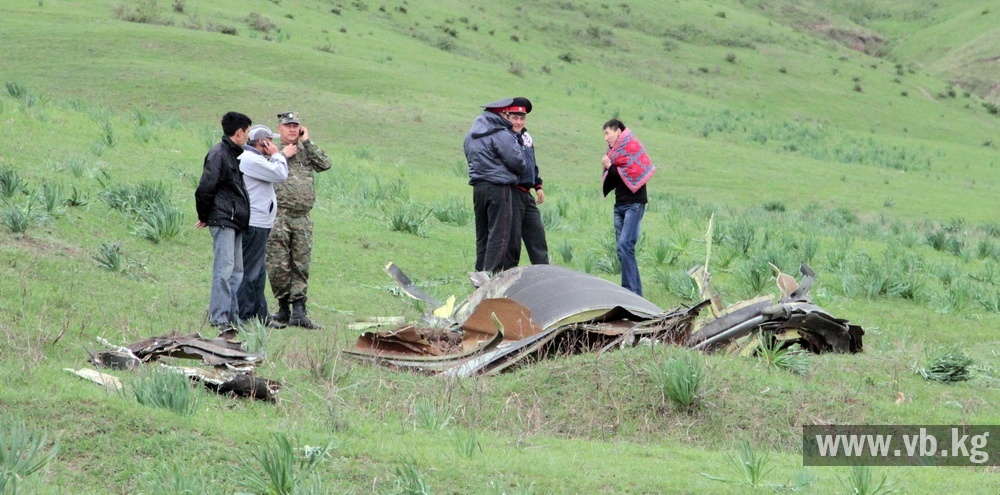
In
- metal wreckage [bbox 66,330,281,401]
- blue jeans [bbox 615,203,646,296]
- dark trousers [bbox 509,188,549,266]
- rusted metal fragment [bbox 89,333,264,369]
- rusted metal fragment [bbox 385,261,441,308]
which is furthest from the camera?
blue jeans [bbox 615,203,646,296]

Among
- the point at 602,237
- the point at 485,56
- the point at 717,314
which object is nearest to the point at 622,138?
the point at 717,314

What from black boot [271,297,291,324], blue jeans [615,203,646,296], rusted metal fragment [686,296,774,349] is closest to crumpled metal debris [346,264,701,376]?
rusted metal fragment [686,296,774,349]

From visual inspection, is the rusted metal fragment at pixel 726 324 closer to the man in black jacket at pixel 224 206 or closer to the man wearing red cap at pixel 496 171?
the man wearing red cap at pixel 496 171

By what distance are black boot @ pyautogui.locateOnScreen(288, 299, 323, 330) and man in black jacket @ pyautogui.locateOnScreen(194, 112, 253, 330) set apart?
0.85 m

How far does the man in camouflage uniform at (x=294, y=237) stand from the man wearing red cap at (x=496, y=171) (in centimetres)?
160

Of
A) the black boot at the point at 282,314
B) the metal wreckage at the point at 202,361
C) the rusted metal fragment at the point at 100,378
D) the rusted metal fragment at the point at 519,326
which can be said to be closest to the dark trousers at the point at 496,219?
the rusted metal fragment at the point at 519,326

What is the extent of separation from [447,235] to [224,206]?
6.26 metres

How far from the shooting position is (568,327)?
8305 millimetres

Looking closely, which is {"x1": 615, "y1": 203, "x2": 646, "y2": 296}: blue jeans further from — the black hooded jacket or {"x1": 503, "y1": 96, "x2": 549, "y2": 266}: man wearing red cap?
the black hooded jacket

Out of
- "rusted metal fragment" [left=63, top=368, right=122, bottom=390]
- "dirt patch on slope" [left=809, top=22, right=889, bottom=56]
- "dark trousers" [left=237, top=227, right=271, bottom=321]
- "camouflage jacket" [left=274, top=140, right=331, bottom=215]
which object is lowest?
"dirt patch on slope" [left=809, top=22, right=889, bottom=56]

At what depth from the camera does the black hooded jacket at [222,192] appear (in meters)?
8.80

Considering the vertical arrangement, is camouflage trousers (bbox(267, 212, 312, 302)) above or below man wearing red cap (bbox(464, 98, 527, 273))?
below

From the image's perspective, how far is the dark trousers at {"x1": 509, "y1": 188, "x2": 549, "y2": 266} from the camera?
36.5 ft

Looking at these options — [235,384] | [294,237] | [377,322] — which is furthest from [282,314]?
[235,384]
